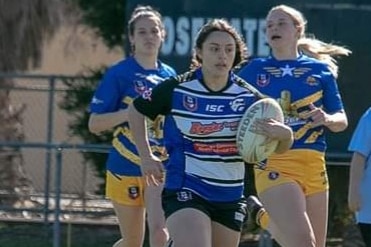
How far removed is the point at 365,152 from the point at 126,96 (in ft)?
6.47

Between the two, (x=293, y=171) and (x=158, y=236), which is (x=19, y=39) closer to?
(x=158, y=236)

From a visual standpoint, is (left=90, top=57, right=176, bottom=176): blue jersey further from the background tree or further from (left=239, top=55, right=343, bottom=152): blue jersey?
the background tree

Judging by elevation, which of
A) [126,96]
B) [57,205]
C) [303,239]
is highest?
[126,96]

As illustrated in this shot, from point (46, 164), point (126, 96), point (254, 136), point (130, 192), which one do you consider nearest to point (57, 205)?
point (46, 164)

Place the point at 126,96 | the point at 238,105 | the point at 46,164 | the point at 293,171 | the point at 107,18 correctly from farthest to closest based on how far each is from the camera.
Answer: the point at 107,18 → the point at 46,164 → the point at 126,96 → the point at 293,171 → the point at 238,105

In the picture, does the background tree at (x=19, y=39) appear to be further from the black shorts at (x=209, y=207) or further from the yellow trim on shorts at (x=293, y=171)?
the black shorts at (x=209, y=207)

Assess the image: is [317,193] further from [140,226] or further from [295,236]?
[140,226]

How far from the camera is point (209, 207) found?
8227mm

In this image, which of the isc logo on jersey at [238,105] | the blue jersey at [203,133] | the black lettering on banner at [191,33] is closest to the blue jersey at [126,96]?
the blue jersey at [203,133]

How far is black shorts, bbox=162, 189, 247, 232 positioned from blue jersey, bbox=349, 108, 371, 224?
1002 millimetres

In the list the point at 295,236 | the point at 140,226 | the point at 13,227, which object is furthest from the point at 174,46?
the point at 295,236

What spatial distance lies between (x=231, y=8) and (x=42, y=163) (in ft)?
17.5

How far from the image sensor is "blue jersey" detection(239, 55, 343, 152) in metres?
9.51

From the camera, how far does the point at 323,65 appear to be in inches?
380
